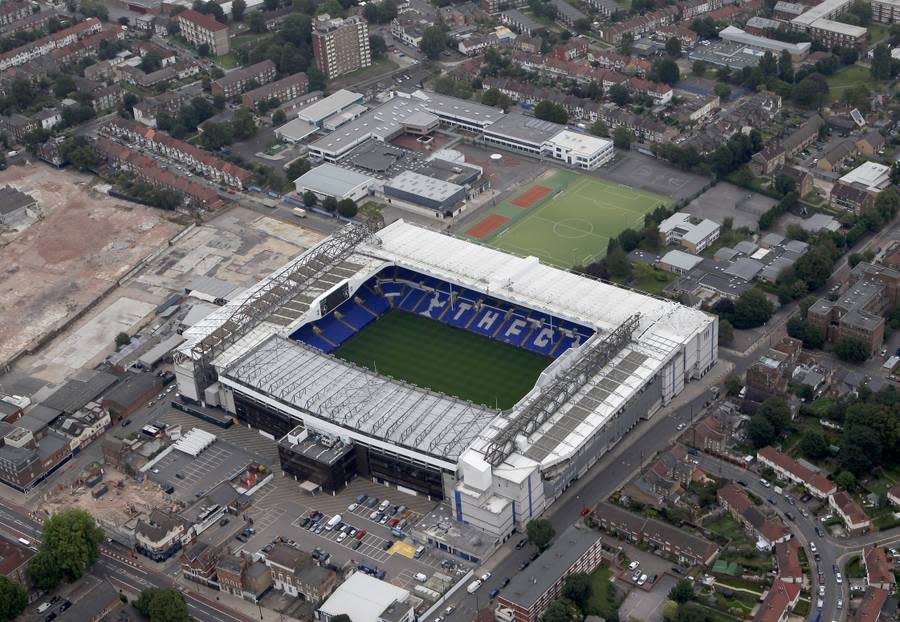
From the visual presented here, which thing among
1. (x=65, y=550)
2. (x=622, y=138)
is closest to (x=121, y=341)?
(x=65, y=550)

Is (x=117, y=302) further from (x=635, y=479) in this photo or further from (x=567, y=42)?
(x=567, y=42)

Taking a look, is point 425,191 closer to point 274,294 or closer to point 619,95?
point 274,294

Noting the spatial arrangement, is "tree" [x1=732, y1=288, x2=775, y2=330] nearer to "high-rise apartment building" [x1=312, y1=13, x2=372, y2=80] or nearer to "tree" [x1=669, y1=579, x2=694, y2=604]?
"tree" [x1=669, y1=579, x2=694, y2=604]

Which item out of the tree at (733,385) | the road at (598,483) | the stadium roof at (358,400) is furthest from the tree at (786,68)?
the stadium roof at (358,400)

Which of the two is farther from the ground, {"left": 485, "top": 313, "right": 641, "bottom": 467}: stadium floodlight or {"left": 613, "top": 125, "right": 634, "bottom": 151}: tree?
{"left": 485, "top": 313, "right": 641, "bottom": 467}: stadium floodlight

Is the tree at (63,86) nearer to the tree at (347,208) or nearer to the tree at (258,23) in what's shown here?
the tree at (258,23)

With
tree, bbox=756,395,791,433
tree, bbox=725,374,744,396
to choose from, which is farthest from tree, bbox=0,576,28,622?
tree, bbox=725,374,744,396
